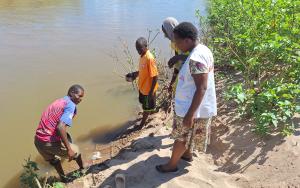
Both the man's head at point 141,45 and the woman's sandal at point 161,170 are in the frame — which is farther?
the man's head at point 141,45

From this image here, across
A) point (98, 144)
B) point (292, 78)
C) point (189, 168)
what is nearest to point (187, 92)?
point (189, 168)

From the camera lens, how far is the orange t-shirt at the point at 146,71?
486 cm

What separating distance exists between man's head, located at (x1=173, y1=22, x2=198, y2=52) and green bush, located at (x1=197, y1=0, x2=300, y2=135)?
38.4 inches

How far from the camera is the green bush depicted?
3.82m

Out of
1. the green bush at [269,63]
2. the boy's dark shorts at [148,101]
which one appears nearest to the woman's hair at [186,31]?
the green bush at [269,63]

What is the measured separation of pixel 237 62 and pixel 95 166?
233 centimetres

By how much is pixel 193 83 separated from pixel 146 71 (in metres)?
1.77

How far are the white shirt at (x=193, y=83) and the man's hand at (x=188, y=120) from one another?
85 millimetres

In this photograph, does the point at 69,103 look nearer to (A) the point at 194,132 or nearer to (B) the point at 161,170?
(B) the point at 161,170

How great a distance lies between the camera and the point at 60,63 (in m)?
8.89

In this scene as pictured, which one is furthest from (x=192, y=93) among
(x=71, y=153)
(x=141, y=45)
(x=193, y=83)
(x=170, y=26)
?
(x=141, y=45)

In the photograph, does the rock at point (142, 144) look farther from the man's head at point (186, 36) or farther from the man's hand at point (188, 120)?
the man's head at point (186, 36)

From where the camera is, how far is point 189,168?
386 centimetres

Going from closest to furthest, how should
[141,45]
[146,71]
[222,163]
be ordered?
[222,163]
[141,45]
[146,71]
